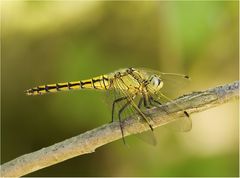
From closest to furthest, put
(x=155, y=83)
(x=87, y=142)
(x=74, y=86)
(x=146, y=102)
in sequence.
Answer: (x=87, y=142)
(x=146, y=102)
(x=155, y=83)
(x=74, y=86)

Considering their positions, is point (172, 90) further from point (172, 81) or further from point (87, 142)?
point (87, 142)

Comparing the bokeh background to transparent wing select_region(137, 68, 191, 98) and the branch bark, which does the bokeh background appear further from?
the branch bark

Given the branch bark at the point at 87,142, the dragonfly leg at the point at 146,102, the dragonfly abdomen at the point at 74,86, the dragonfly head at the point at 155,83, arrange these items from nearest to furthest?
the branch bark at the point at 87,142
the dragonfly leg at the point at 146,102
the dragonfly head at the point at 155,83
the dragonfly abdomen at the point at 74,86

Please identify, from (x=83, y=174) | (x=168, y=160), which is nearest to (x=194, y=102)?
(x=168, y=160)

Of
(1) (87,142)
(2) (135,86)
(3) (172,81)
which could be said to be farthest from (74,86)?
(1) (87,142)

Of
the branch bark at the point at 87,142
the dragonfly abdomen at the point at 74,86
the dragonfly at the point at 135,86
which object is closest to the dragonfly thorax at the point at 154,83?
the dragonfly at the point at 135,86

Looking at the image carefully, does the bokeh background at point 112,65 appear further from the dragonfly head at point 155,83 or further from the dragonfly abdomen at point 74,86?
the dragonfly head at point 155,83

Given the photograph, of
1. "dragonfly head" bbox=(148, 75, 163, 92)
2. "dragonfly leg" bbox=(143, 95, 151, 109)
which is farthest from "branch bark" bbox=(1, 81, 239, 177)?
"dragonfly head" bbox=(148, 75, 163, 92)

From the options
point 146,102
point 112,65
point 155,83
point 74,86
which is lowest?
point 146,102

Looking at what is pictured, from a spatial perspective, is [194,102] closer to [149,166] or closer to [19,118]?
[149,166]
